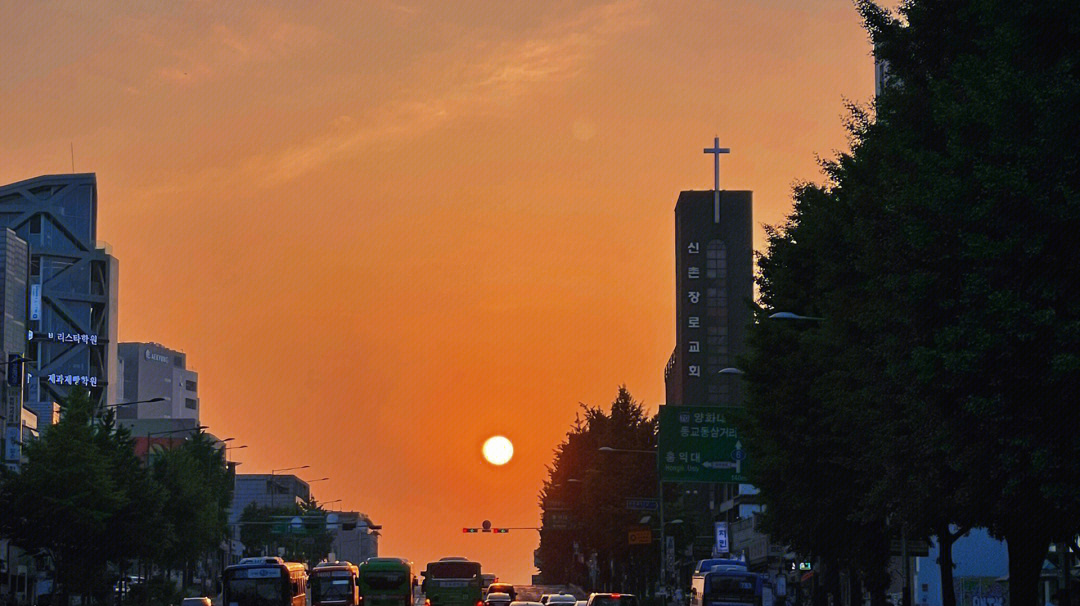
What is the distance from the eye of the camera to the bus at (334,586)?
7269 cm

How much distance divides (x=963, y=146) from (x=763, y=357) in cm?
2571

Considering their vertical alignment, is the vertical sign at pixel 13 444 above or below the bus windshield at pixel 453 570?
above

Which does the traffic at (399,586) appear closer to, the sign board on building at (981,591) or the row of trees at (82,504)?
the row of trees at (82,504)

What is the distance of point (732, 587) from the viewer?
57000mm

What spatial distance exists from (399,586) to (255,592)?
7686mm

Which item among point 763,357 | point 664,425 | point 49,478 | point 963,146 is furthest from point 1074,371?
point 49,478

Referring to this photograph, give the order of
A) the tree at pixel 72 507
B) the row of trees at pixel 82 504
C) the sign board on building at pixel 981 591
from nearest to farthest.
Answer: the sign board on building at pixel 981 591 < the tree at pixel 72 507 < the row of trees at pixel 82 504

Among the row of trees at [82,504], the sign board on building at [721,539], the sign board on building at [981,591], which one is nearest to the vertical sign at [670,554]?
the sign board on building at [981,591]

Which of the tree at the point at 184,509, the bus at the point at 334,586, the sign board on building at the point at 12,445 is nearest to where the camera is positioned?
the bus at the point at 334,586

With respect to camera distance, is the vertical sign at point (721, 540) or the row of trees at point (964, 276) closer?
the row of trees at point (964, 276)

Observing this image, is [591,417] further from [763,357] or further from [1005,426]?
[1005,426]

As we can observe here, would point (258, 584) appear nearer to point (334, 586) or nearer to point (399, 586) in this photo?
point (399, 586)

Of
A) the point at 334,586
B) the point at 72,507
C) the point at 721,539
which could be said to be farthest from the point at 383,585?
the point at 721,539

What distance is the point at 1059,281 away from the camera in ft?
82.8
